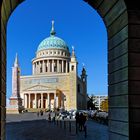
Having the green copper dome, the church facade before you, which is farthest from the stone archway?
the green copper dome

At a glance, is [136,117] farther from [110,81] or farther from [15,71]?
[15,71]

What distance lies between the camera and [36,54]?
422 ft

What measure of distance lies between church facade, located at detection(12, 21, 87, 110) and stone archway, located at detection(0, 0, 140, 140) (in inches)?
3813

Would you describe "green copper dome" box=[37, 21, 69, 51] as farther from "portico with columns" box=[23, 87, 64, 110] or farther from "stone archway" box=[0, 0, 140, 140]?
"stone archway" box=[0, 0, 140, 140]

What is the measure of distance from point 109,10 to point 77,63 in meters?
109

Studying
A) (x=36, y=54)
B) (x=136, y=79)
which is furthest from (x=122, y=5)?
(x=36, y=54)

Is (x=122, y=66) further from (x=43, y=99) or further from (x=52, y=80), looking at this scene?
(x=43, y=99)

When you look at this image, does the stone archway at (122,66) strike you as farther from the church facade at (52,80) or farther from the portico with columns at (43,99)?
the portico with columns at (43,99)

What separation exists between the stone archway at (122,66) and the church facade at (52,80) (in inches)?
3813

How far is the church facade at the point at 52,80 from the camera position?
113 metres

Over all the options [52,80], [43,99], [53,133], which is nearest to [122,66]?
[53,133]

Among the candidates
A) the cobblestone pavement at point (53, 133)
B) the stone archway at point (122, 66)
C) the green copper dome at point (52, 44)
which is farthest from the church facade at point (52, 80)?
→ the stone archway at point (122, 66)

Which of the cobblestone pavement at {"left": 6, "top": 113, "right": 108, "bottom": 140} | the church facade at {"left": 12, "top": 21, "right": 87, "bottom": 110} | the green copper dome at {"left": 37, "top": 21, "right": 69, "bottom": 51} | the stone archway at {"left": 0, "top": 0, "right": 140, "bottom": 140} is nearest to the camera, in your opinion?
the stone archway at {"left": 0, "top": 0, "right": 140, "bottom": 140}

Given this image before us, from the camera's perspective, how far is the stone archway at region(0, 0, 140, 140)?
8.23 metres
